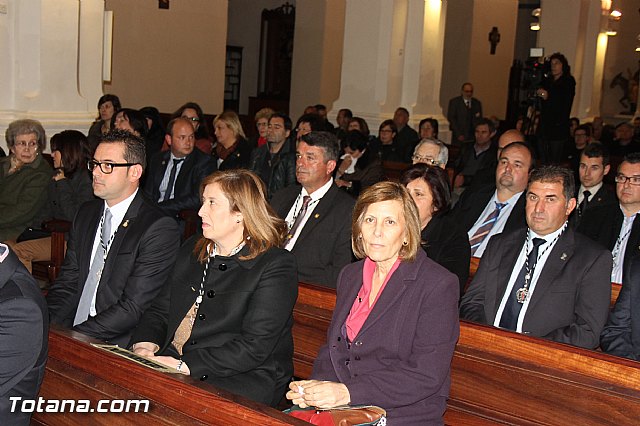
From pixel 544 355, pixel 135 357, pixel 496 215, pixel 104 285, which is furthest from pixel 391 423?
pixel 496 215

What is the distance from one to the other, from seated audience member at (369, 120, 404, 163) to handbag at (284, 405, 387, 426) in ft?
23.8

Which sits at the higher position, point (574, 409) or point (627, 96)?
point (627, 96)

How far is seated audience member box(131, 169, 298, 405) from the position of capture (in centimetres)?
295

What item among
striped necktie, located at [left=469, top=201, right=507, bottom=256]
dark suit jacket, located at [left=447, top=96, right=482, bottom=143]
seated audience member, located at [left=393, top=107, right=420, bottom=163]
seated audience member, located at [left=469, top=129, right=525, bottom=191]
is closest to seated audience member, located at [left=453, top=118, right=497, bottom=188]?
seated audience member, located at [left=393, top=107, right=420, bottom=163]

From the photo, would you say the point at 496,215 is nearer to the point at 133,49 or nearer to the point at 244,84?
the point at 133,49

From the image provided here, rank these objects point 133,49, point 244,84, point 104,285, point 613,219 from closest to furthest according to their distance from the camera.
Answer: point 104,285
point 613,219
point 133,49
point 244,84

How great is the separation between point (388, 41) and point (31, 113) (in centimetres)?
486

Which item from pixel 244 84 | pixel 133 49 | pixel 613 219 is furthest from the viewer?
pixel 244 84


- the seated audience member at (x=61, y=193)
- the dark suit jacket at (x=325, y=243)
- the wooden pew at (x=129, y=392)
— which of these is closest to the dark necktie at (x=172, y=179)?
the seated audience member at (x=61, y=193)

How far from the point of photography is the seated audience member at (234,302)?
9.67ft

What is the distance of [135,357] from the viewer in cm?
264

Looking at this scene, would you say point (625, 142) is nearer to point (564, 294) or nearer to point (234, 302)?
point (564, 294)

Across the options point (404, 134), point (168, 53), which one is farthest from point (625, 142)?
point (168, 53)

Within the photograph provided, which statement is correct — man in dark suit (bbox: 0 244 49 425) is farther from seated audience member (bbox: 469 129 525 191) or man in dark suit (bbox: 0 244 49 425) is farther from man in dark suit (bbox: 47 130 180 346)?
seated audience member (bbox: 469 129 525 191)
